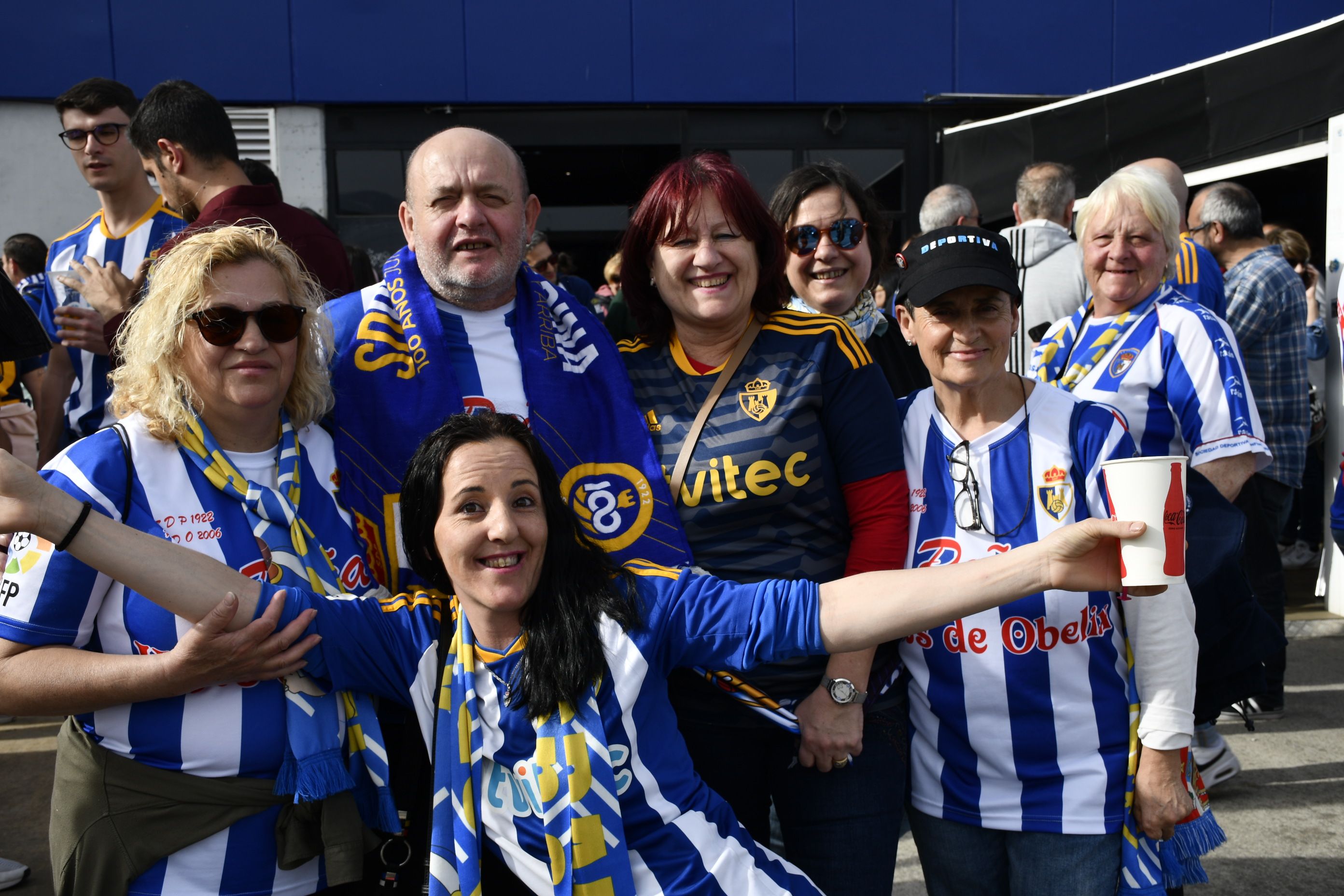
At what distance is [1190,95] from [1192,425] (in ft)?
18.2

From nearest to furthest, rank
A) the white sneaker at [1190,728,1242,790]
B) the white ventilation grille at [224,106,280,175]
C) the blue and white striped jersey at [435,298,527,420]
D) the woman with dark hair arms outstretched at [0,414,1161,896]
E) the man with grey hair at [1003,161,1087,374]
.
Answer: the woman with dark hair arms outstretched at [0,414,1161,896], the blue and white striped jersey at [435,298,527,420], the white sneaker at [1190,728,1242,790], the man with grey hair at [1003,161,1087,374], the white ventilation grille at [224,106,280,175]

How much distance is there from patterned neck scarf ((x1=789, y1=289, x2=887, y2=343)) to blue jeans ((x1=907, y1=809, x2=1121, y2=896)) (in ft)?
4.80

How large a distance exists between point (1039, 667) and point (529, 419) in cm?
123

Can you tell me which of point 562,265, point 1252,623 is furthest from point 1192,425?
point 562,265

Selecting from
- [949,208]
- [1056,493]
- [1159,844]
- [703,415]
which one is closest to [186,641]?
[703,415]

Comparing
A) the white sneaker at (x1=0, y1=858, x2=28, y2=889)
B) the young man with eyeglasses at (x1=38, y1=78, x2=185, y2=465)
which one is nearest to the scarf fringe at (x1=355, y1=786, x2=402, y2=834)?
the white sneaker at (x1=0, y1=858, x2=28, y2=889)

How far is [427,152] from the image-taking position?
2.46 metres

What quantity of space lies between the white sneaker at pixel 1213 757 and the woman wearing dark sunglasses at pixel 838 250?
6.01 ft

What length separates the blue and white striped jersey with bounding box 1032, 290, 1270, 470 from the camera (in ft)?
9.53

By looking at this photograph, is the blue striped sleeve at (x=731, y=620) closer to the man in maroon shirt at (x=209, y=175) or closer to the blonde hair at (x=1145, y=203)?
the man in maroon shirt at (x=209, y=175)

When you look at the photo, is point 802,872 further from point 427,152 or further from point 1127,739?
point 427,152

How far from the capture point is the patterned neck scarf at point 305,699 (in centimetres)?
189

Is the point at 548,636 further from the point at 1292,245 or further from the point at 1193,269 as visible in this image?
the point at 1292,245

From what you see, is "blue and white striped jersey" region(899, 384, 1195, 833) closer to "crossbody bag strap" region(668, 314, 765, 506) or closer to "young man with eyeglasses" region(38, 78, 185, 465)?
"crossbody bag strap" region(668, 314, 765, 506)
